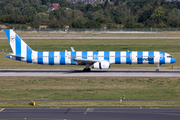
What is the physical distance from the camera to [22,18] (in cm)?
18488

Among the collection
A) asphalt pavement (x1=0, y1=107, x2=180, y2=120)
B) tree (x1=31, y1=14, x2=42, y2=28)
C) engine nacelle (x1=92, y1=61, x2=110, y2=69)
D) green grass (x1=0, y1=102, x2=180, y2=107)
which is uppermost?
tree (x1=31, y1=14, x2=42, y2=28)

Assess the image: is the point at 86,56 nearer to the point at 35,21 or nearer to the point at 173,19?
the point at 35,21

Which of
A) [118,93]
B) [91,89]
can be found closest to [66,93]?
[91,89]

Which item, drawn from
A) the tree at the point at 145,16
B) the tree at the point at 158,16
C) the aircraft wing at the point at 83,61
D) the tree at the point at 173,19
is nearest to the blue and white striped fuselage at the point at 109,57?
the aircraft wing at the point at 83,61

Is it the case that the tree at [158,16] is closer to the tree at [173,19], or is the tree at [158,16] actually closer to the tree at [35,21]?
the tree at [173,19]

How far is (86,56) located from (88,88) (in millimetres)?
12889

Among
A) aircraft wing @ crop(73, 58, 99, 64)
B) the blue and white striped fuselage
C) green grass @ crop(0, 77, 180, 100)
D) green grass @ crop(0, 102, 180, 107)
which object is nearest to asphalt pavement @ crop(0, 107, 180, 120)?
green grass @ crop(0, 102, 180, 107)

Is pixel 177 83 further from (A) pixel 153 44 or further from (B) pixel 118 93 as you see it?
(A) pixel 153 44

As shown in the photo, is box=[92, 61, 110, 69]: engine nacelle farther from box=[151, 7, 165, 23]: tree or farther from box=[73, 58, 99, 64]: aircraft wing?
box=[151, 7, 165, 23]: tree

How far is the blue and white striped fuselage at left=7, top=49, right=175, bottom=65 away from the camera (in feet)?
154

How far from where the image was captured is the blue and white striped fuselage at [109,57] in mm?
46812

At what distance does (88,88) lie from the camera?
35.5m

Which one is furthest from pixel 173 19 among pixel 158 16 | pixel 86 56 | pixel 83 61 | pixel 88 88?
pixel 88 88

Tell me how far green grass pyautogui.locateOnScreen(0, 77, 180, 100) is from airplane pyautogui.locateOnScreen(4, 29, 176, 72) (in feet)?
19.8
